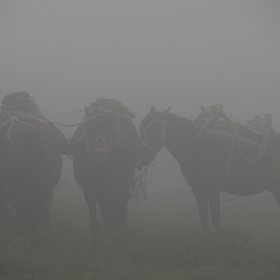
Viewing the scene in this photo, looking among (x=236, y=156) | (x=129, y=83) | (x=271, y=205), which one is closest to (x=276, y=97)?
(x=129, y=83)

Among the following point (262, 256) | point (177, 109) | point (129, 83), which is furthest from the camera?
Result: point (129, 83)

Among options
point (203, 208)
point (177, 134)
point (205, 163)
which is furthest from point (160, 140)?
point (203, 208)

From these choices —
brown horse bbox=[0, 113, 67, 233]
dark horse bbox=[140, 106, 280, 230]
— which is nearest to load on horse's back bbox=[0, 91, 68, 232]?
brown horse bbox=[0, 113, 67, 233]

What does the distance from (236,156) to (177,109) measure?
24534mm

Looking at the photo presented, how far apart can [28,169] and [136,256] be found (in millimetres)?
2339

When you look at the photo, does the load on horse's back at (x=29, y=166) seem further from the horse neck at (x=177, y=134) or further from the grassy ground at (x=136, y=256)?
the horse neck at (x=177, y=134)

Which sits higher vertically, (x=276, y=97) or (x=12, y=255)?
(x=276, y=97)

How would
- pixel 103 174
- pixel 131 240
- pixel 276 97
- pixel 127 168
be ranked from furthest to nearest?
pixel 276 97, pixel 127 168, pixel 103 174, pixel 131 240

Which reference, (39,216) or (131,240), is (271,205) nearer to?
(131,240)

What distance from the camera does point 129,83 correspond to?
1864 inches

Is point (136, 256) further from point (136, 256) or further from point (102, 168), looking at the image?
point (102, 168)

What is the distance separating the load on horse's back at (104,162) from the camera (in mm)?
5578

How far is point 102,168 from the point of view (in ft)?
18.3

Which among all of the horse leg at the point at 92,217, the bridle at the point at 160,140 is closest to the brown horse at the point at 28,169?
the horse leg at the point at 92,217
